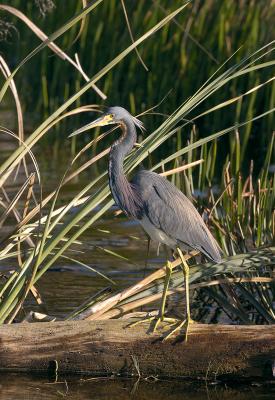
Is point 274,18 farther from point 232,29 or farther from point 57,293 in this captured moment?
point 57,293

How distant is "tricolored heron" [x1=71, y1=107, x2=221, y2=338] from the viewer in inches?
220

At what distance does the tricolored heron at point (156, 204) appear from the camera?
5598 mm

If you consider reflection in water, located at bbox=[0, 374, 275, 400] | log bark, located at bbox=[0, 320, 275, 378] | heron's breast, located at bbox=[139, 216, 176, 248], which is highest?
heron's breast, located at bbox=[139, 216, 176, 248]

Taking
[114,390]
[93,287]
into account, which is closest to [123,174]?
[114,390]

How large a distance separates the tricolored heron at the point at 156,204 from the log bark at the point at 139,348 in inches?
12.7

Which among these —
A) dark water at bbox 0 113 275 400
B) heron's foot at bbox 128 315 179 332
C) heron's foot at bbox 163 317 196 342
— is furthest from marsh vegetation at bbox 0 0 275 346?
heron's foot at bbox 163 317 196 342

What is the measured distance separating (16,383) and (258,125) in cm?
743

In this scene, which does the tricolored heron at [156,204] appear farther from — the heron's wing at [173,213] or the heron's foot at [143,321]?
the heron's foot at [143,321]

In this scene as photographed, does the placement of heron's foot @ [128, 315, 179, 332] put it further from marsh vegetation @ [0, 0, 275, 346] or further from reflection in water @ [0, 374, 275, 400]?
reflection in water @ [0, 374, 275, 400]

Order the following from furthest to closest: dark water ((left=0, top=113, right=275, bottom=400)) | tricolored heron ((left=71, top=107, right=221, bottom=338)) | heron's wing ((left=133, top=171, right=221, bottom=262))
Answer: heron's wing ((left=133, top=171, right=221, bottom=262)) < tricolored heron ((left=71, top=107, right=221, bottom=338)) < dark water ((left=0, top=113, right=275, bottom=400))

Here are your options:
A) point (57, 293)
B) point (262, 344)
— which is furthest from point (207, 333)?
point (57, 293)

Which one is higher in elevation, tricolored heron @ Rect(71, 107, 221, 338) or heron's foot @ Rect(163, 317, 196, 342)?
tricolored heron @ Rect(71, 107, 221, 338)

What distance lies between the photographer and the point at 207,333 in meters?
5.29

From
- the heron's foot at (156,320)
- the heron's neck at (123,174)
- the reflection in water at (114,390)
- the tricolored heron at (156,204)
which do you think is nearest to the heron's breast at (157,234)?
the tricolored heron at (156,204)
